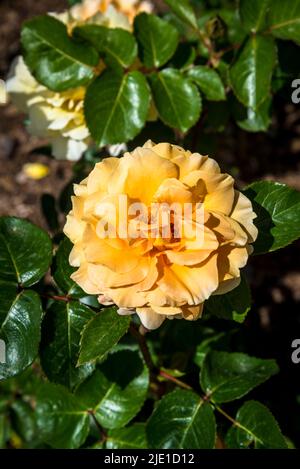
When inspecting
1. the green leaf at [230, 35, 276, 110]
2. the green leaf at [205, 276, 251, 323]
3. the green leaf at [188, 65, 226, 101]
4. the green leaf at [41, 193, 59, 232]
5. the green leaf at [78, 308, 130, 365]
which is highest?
the green leaf at [230, 35, 276, 110]

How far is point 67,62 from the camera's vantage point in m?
1.10

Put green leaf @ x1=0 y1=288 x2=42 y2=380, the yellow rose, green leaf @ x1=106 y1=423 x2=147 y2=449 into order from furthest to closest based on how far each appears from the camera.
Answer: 1. green leaf @ x1=106 y1=423 x2=147 y2=449
2. green leaf @ x1=0 y1=288 x2=42 y2=380
3. the yellow rose

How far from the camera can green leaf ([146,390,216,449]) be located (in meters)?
1.03

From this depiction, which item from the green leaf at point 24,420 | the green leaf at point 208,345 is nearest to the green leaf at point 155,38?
the green leaf at point 208,345

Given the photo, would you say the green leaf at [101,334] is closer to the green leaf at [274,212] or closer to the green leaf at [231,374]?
the green leaf at [274,212]

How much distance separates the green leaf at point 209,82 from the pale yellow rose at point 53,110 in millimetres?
207

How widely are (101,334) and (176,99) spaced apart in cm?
47

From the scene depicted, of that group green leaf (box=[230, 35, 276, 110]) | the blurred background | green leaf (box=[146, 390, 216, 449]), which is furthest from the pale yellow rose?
the blurred background

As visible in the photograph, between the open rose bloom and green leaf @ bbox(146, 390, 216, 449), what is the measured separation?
0.49 meters

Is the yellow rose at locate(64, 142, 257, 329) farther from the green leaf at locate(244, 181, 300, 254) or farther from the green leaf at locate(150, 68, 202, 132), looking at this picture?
the green leaf at locate(150, 68, 202, 132)

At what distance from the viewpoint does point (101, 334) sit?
832 mm

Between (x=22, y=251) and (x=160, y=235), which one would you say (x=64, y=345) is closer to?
(x=22, y=251)

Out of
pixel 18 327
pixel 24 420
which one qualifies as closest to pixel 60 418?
pixel 18 327

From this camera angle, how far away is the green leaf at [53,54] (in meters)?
1.10
